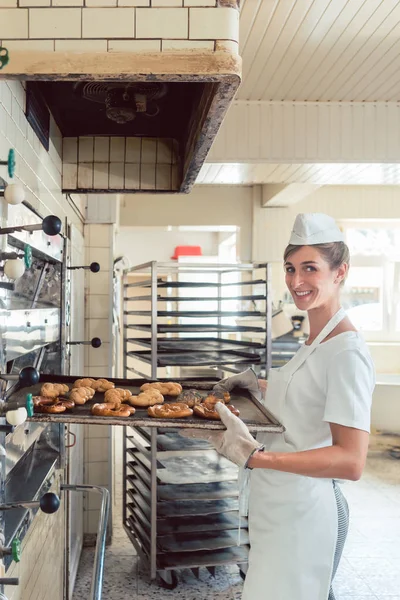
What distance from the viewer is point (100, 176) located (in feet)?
8.20

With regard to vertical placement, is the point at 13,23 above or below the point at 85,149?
below

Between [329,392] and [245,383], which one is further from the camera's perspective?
[245,383]

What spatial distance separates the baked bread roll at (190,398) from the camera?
1.70 m

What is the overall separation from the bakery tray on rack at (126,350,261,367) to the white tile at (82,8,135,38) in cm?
224

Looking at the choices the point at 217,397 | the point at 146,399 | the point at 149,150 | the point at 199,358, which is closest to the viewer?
the point at 146,399

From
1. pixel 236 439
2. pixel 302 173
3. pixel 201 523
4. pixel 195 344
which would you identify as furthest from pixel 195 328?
pixel 236 439

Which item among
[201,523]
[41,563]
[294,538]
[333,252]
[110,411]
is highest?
[333,252]

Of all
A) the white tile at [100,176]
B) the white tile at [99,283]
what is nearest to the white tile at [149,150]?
the white tile at [100,176]

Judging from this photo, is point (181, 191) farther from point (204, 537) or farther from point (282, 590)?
point (204, 537)

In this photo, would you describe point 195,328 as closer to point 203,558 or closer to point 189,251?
point 203,558

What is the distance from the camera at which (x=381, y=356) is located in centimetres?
671

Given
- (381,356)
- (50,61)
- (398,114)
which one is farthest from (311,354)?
(381,356)

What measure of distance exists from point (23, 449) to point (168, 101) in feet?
4.14

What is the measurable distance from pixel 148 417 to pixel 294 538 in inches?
23.8
